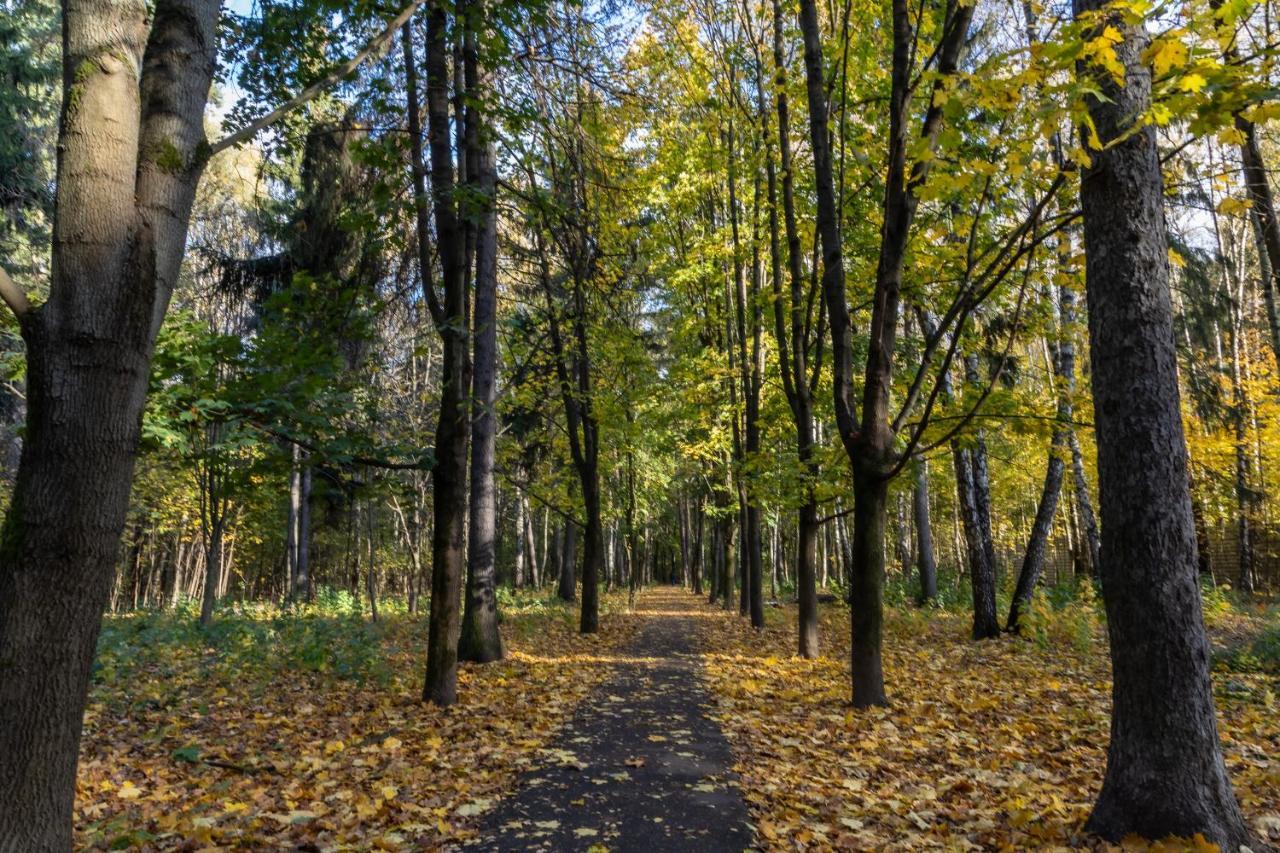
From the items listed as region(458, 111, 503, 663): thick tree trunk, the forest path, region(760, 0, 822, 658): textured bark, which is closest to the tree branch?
the forest path

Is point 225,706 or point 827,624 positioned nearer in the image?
point 225,706

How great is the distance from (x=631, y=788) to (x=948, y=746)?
105 inches

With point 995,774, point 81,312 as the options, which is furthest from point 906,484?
point 81,312

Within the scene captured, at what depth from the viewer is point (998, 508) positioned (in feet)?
125

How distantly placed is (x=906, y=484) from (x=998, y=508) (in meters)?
30.9

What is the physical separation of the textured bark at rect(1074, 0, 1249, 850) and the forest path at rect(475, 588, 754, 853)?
81.2 inches

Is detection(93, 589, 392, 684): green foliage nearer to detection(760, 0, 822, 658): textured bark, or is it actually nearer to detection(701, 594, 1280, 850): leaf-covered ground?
detection(701, 594, 1280, 850): leaf-covered ground

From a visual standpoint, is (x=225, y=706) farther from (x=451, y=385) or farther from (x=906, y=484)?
(x=906, y=484)

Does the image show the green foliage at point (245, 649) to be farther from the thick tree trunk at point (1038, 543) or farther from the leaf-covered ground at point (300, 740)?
the thick tree trunk at point (1038, 543)

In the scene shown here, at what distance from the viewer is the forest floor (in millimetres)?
3982

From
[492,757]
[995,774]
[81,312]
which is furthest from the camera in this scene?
[492,757]

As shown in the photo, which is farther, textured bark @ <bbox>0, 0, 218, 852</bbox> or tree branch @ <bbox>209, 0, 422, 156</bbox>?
tree branch @ <bbox>209, 0, 422, 156</bbox>

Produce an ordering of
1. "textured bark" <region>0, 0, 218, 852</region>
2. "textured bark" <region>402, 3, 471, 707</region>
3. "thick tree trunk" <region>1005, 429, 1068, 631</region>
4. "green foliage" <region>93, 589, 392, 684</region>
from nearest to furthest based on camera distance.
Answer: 1. "textured bark" <region>0, 0, 218, 852</region>
2. "textured bark" <region>402, 3, 471, 707</region>
3. "green foliage" <region>93, 589, 392, 684</region>
4. "thick tree trunk" <region>1005, 429, 1068, 631</region>

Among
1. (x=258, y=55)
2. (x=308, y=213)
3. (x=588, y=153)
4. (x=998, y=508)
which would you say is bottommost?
(x=998, y=508)
